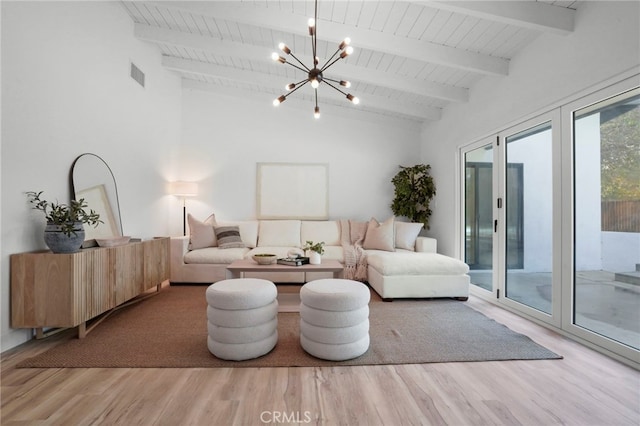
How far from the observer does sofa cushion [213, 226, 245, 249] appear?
417 cm

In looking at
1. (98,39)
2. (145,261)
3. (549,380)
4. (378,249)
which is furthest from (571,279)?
(98,39)

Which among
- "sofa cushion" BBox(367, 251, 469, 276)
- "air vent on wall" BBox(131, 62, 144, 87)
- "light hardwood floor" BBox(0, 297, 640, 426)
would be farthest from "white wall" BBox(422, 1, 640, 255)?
"air vent on wall" BBox(131, 62, 144, 87)

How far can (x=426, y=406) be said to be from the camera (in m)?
1.48

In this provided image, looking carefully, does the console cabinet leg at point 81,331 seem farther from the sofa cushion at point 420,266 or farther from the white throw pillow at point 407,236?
the white throw pillow at point 407,236

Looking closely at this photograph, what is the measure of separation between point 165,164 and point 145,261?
6.49ft

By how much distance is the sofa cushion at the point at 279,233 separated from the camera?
14.9 ft

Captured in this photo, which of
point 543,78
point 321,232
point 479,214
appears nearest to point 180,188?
point 321,232

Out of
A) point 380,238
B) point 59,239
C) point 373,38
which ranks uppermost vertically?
point 373,38

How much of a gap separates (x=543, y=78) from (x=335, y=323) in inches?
112

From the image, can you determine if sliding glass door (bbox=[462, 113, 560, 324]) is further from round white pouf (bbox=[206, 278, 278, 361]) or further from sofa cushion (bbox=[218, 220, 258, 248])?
sofa cushion (bbox=[218, 220, 258, 248])

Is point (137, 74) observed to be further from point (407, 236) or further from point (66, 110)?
point (407, 236)

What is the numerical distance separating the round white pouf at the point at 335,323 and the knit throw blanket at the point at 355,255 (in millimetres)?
1894

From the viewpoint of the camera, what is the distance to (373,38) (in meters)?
2.89

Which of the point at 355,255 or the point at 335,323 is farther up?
the point at 355,255
